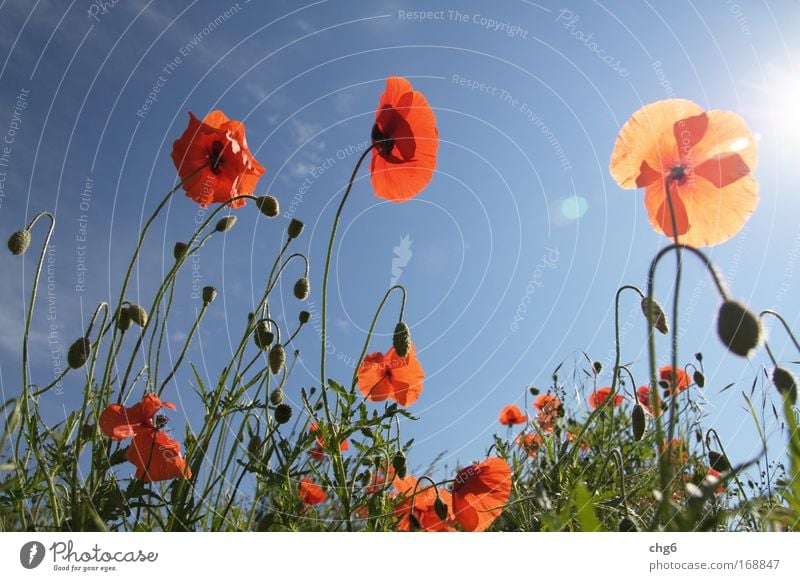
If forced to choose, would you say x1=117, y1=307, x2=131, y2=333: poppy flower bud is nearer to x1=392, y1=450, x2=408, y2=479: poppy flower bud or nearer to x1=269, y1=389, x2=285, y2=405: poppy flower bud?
x1=269, y1=389, x2=285, y2=405: poppy flower bud

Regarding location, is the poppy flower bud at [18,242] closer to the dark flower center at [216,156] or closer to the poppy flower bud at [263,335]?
the dark flower center at [216,156]

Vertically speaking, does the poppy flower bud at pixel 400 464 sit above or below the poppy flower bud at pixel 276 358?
below

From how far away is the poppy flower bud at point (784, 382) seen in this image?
109 centimetres

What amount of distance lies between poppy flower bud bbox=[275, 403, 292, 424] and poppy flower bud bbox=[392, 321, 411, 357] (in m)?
0.39

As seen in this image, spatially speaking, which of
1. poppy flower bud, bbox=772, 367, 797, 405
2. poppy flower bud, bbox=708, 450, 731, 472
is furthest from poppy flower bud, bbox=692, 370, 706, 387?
poppy flower bud, bbox=772, 367, 797, 405

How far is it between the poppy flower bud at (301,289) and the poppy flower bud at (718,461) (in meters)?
1.36

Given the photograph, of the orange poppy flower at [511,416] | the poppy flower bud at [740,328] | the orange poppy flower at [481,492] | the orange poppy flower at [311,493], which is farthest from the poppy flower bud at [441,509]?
the orange poppy flower at [511,416]

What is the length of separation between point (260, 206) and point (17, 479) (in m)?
0.97

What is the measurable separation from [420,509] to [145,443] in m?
0.90
